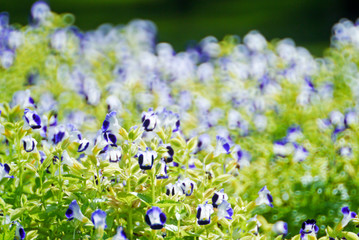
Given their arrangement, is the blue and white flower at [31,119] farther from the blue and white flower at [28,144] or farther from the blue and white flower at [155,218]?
the blue and white flower at [155,218]

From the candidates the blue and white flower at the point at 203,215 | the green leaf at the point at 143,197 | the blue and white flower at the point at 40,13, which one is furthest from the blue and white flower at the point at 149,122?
the blue and white flower at the point at 40,13

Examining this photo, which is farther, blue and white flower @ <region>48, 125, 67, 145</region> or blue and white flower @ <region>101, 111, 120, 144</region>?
blue and white flower @ <region>48, 125, 67, 145</region>

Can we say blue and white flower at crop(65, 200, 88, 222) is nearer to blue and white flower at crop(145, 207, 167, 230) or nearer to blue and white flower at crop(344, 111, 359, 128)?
blue and white flower at crop(145, 207, 167, 230)

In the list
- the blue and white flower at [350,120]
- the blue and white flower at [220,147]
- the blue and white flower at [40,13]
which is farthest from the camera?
the blue and white flower at [40,13]

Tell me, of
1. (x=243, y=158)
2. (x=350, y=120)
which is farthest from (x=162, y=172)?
(x=350, y=120)

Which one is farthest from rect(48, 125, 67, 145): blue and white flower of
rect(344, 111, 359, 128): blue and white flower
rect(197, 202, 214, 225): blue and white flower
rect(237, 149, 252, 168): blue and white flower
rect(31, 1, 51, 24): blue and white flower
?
rect(31, 1, 51, 24): blue and white flower

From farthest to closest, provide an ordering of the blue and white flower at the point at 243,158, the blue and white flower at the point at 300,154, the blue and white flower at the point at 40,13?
the blue and white flower at the point at 40,13
the blue and white flower at the point at 300,154
the blue and white flower at the point at 243,158
